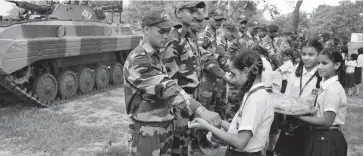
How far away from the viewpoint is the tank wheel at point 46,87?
8227 millimetres

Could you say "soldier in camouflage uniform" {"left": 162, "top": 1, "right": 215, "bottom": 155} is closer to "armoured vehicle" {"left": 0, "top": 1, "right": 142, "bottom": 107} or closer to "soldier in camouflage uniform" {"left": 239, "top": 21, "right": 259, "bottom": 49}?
"soldier in camouflage uniform" {"left": 239, "top": 21, "right": 259, "bottom": 49}

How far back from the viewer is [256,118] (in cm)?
258

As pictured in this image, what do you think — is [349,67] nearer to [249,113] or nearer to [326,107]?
[326,107]

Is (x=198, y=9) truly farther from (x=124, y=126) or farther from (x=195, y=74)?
(x=124, y=126)

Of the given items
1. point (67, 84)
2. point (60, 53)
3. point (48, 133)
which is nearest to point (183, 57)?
point (48, 133)

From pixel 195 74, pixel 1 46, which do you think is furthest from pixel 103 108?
pixel 195 74

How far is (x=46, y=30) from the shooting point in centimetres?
817

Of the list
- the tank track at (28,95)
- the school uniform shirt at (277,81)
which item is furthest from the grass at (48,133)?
the school uniform shirt at (277,81)

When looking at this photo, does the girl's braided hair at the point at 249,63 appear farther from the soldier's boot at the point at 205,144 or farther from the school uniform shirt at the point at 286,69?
the soldier's boot at the point at 205,144

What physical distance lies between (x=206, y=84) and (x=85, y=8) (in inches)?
237

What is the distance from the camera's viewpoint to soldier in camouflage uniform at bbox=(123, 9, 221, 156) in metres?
3.02

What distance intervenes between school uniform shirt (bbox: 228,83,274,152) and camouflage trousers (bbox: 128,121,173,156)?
69 cm

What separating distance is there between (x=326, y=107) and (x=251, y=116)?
3.00 ft

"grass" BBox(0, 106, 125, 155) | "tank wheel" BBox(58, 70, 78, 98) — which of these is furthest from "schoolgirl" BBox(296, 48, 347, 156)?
"tank wheel" BBox(58, 70, 78, 98)
